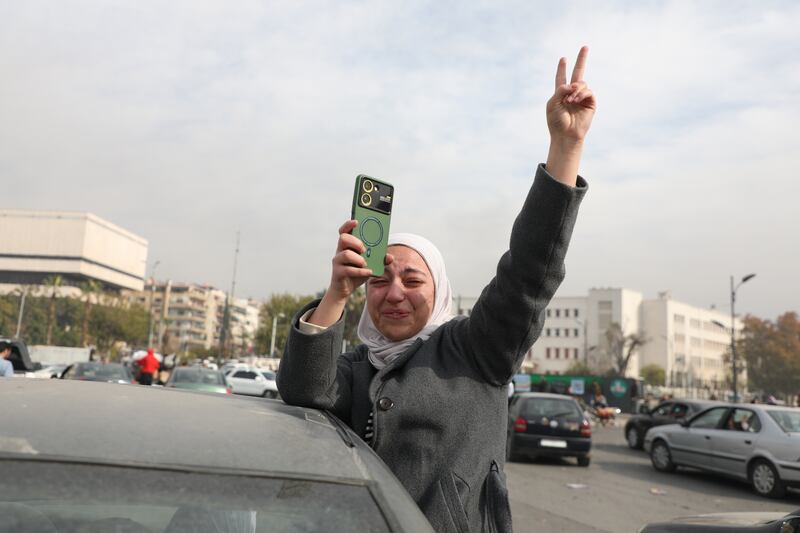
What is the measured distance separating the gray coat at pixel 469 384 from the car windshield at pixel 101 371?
1725cm

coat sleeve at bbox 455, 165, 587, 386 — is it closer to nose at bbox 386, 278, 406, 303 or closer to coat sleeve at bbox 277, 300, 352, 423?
nose at bbox 386, 278, 406, 303

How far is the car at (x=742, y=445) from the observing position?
38.0 ft

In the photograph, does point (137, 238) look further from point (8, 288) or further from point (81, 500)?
point (81, 500)

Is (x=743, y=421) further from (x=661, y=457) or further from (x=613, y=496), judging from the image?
(x=613, y=496)

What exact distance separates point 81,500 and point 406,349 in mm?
1161

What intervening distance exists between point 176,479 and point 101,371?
1825cm

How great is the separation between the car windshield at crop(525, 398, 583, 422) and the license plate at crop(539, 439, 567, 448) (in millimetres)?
498

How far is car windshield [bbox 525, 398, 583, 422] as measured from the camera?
49.4ft

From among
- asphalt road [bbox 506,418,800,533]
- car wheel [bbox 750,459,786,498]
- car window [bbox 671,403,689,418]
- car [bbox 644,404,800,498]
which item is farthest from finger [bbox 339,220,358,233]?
car window [bbox 671,403,689,418]

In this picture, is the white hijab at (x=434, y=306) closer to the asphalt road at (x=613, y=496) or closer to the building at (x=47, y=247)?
the asphalt road at (x=613, y=496)

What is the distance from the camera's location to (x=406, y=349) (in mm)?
2297

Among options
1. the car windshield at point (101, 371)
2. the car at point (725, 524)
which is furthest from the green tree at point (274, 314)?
the car at point (725, 524)

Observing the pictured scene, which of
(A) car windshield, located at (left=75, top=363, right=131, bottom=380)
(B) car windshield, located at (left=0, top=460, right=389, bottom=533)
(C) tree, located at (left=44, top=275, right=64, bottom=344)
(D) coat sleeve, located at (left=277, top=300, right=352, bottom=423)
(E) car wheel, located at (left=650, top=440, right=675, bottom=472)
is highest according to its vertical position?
(C) tree, located at (left=44, top=275, right=64, bottom=344)

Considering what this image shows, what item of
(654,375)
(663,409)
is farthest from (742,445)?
(654,375)
